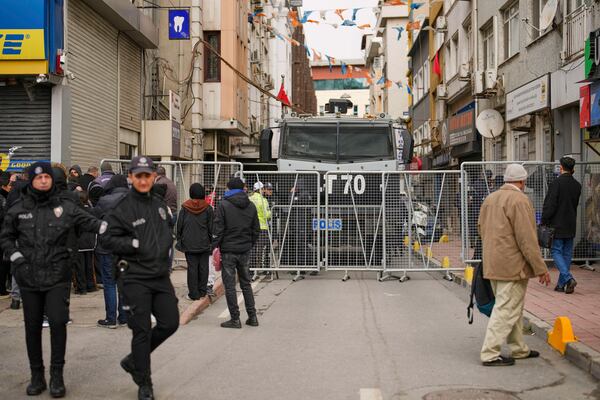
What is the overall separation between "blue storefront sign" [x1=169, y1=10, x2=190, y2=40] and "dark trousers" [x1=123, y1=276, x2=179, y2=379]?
17830mm

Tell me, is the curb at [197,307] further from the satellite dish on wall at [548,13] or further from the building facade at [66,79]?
the satellite dish on wall at [548,13]

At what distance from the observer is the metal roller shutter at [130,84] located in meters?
19.6

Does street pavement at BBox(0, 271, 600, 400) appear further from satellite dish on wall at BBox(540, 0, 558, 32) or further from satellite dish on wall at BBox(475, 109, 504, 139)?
satellite dish on wall at BBox(475, 109, 504, 139)

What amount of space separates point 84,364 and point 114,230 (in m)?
1.96

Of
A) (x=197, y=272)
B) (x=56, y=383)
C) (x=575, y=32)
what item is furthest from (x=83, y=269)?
(x=575, y=32)

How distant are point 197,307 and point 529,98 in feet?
39.3

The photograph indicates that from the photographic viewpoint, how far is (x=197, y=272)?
10641 mm

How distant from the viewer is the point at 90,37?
1680 centimetres

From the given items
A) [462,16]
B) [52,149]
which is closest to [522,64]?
[462,16]

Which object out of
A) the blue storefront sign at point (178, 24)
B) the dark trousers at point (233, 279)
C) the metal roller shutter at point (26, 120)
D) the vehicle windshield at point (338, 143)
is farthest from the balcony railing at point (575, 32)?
the blue storefront sign at point (178, 24)

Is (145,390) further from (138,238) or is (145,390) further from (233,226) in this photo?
(233,226)

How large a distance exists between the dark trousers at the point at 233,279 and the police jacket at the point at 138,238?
3253mm

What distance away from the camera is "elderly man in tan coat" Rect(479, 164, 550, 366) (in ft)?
22.5

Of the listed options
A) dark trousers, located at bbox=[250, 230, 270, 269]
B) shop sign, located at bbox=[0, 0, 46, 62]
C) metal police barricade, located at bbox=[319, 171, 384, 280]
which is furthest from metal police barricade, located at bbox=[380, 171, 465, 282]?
shop sign, located at bbox=[0, 0, 46, 62]
